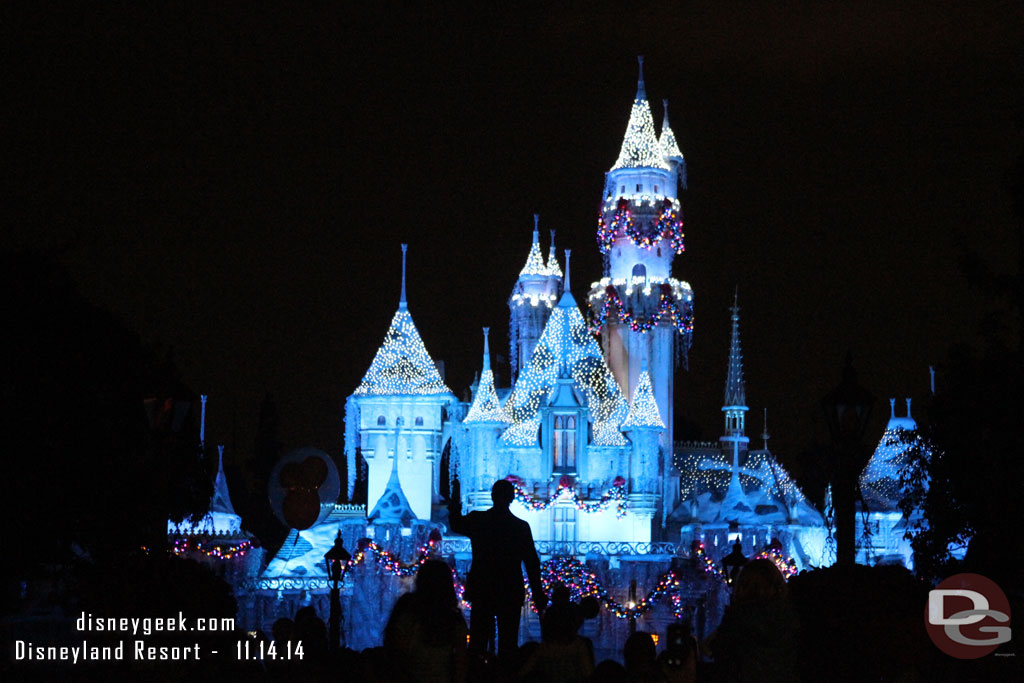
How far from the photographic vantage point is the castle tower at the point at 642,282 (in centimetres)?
5112

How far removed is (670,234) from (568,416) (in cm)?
784

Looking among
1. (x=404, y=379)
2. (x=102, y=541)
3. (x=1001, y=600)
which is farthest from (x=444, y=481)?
(x=1001, y=600)

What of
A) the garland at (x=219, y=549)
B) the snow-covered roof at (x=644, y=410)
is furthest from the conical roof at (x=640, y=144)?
the garland at (x=219, y=549)

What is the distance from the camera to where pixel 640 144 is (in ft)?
173

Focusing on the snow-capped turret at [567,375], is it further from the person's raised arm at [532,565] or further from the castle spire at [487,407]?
the person's raised arm at [532,565]

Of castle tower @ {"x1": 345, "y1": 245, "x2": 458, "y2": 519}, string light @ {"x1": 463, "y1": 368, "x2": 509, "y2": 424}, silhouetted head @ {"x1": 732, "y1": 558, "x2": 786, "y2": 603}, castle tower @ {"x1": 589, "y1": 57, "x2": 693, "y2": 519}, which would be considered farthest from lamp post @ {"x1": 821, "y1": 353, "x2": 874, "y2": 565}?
castle tower @ {"x1": 345, "y1": 245, "x2": 458, "y2": 519}

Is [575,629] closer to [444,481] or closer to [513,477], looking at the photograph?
[513,477]

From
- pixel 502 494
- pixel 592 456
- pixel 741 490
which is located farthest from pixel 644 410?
pixel 502 494

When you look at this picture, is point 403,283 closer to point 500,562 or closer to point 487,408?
point 487,408

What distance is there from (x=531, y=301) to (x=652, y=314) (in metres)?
4.95

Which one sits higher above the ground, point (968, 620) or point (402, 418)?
point (402, 418)

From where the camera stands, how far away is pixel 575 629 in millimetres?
11430

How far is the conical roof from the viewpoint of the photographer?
171 feet

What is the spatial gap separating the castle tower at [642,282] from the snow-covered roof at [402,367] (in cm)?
556
